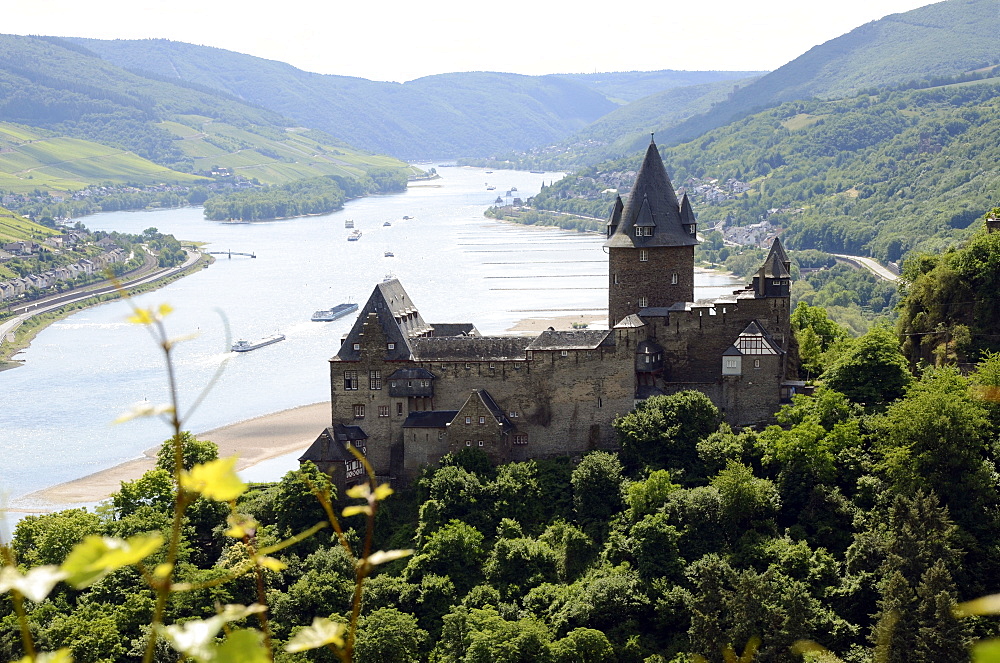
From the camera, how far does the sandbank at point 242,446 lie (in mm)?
60625

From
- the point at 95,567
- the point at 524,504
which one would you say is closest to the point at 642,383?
the point at 524,504

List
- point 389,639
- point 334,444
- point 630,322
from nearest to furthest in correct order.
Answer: point 389,639 < point 630,322 < point 334,444

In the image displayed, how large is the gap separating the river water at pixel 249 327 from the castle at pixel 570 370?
29.8 feet

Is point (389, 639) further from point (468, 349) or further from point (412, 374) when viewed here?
point (468, 349)

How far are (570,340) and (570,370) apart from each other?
58.3 inches

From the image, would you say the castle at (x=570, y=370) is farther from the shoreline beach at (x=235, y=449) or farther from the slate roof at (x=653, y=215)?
the shoreline beach at (x=235, y=449)

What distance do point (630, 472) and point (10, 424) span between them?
46.8 metres

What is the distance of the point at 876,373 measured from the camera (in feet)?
147

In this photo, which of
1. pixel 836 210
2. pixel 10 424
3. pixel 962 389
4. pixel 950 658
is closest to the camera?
pixel 950 658

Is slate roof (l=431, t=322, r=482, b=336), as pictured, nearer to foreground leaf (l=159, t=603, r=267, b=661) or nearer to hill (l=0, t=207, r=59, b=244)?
foreground leaf (l=159, t=603, r=267, b=661)

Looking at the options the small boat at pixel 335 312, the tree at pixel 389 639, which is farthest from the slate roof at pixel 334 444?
the small boat at pixel 335 312

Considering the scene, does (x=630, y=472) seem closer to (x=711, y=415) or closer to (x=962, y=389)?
(x=711, y=415)

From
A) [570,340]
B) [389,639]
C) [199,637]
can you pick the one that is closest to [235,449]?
[570,340]

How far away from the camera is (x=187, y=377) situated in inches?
3282
